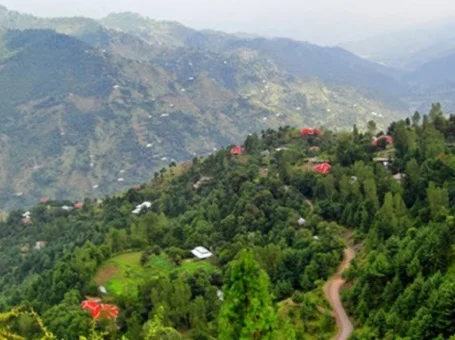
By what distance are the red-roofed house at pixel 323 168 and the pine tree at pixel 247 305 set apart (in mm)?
49396

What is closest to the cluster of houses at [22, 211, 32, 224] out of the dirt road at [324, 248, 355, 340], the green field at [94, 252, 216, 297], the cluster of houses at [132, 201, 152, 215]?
the cluster of houses at [132, 201, 152, 215]

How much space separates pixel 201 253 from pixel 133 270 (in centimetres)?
662

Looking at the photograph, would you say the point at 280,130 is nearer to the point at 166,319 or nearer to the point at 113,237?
the point at 113,237

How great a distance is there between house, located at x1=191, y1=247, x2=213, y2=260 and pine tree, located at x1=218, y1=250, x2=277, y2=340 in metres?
39.9

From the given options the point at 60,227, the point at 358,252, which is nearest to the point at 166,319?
the point at 358,252

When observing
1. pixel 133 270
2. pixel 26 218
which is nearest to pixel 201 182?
pixel 133 270

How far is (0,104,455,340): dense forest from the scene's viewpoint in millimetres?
32281

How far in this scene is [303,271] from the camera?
47.5 metres

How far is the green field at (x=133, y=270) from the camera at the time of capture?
174 feet

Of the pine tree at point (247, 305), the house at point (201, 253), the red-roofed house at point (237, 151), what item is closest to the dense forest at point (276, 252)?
the pine tree at point (247, 305)

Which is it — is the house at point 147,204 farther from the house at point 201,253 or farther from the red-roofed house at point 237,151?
the house at point 201,253

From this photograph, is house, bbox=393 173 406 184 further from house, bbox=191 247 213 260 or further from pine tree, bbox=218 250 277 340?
pine tree, bbox=218 250 277 340

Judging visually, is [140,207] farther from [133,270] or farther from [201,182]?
[133,270]

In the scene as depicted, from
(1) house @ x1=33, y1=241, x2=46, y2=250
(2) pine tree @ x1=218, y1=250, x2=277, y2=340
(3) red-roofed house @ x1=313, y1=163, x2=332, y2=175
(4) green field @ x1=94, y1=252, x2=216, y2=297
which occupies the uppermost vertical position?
(2) pine tree @ x1=218, y1=250, x2=277, y2=340
